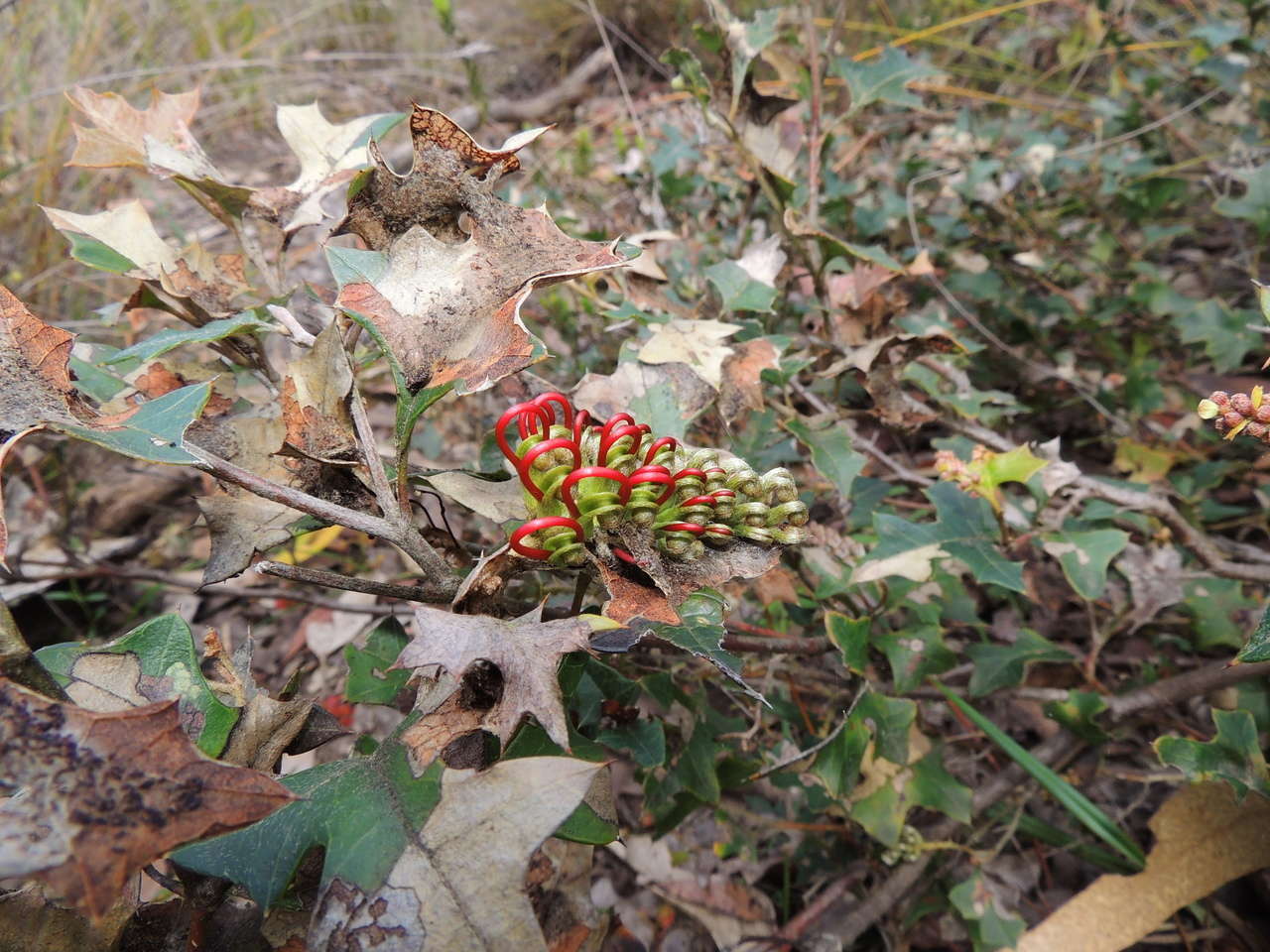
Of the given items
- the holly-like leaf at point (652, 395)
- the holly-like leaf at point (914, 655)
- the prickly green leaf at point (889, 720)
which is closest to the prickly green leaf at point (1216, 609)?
the holly-like leaf at point (914, 655)

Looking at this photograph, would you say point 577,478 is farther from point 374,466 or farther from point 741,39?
point 741,39

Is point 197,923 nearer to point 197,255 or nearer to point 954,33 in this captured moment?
point 197,255

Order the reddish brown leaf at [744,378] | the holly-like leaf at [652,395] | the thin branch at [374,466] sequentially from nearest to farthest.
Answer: the thin branch at [374,466] → the holly-like leaf at [652,395] → the reddish brown leaf at [744,378]

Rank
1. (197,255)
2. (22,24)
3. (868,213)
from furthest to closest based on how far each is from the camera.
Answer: (22,24) < (868,213) < (197,255)

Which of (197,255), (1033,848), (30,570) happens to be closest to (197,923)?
(197,255)

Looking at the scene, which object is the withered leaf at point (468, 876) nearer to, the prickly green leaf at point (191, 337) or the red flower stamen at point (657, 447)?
the red flower stamen at point (657, 447)

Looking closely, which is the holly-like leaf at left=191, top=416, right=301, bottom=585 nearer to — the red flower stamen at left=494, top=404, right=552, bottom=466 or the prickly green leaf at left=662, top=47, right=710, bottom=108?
the red flower stamen at left=494, top=404, right=552, bottom=466

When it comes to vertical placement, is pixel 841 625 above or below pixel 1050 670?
above

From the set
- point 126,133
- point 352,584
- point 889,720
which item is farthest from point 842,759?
point 126,133
